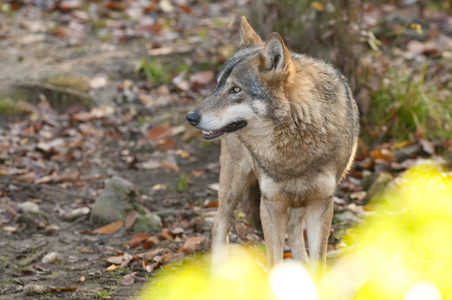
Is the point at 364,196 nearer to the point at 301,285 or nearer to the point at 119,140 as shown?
the point at 301,285

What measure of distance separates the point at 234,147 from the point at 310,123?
1.06 metres

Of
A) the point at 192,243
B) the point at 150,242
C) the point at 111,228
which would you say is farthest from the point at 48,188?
the point at 192,243

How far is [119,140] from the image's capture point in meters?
7.84

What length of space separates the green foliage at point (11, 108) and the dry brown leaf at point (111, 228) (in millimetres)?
3349

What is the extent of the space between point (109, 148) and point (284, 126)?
13.9 feet

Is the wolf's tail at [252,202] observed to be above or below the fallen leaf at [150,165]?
above

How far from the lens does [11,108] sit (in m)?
8.07

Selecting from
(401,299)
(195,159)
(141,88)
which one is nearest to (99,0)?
(141,88)

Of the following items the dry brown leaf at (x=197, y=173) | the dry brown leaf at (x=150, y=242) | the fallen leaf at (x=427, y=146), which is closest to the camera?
the dry brown leaf at (x=150, y=242)

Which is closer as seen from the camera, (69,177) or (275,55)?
(275,55)

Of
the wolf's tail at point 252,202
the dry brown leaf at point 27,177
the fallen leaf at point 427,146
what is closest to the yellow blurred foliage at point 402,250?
the fallen leaf at point 427,146

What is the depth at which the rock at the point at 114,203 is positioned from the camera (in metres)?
5.71

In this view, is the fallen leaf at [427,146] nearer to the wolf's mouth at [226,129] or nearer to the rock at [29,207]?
the wolf's mouth at [226,129]

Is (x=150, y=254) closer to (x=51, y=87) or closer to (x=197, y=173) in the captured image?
(x=197, y=173)
